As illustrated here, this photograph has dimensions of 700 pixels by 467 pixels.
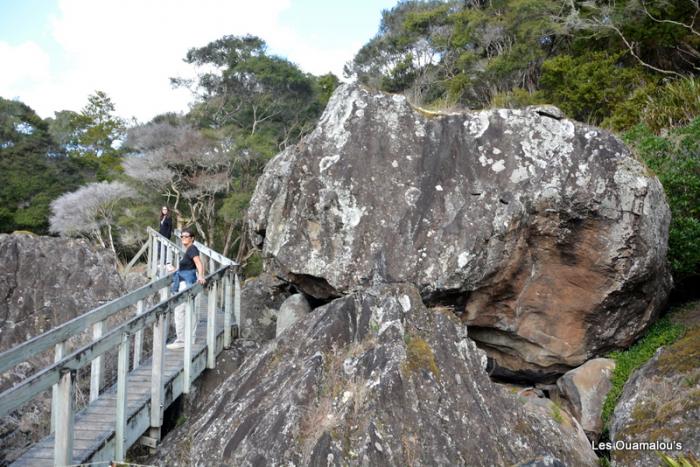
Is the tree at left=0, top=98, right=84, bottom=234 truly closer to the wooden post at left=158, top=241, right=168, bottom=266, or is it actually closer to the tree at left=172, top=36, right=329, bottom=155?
the tree at left=172, top=36, right=329, bottom=155

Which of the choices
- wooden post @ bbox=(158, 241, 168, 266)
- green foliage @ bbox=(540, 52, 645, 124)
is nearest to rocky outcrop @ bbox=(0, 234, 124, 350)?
wooden post @ bbox=(158, 241, 168, 266)

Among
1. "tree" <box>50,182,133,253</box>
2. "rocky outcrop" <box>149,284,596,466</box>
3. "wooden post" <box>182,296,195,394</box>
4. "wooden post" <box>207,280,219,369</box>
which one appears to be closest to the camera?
"rocky outcrop" <box>149,284,596,466</box>

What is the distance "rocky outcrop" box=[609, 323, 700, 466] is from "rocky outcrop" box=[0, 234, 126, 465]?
609cm

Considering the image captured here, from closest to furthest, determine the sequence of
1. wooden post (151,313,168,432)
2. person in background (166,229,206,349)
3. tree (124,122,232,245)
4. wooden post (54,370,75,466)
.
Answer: wooden post (54,370,75,466) < wooden post (151,313,168,432) < person in background (166,229,206,349) < tree (124,122,232,245)

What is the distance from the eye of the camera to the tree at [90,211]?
23.1m

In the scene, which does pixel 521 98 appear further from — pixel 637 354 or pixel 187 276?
pixel 187 276

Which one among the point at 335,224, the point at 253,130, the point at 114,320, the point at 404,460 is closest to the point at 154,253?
the point at 114,320

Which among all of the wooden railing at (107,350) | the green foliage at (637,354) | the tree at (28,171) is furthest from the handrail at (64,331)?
the tree at (28,171)

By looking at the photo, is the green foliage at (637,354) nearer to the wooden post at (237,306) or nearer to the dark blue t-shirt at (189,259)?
the wooden post at (237,306)

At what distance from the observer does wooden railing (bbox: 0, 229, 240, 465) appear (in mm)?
3568

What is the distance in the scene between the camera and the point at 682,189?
310 inches

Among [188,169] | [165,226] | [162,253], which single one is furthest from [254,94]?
[162,253]

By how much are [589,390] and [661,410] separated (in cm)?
142

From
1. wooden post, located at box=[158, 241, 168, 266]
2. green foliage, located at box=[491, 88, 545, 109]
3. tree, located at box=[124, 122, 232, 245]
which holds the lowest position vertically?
wooden post, located at box=[158, 241, 168, 266]
